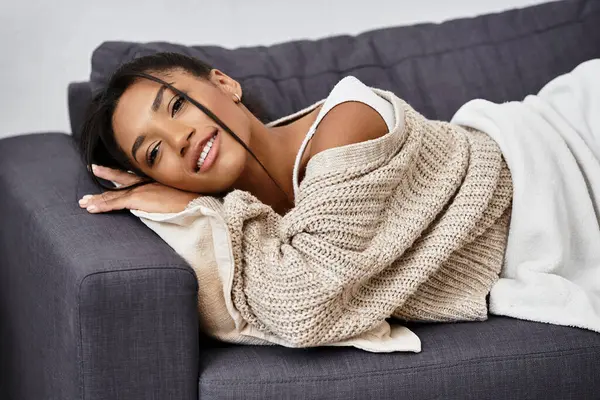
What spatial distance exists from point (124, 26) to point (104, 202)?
4.14ft

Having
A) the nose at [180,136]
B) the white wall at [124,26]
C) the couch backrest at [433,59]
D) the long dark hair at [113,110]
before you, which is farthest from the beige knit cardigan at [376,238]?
the white wall at [124,26]

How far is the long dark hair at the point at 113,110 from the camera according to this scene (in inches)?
68.8

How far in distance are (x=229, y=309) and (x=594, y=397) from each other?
0.61m

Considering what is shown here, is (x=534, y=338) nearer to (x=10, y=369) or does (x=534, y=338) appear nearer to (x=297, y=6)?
(x=10, y=369)

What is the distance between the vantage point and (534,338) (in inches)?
61.4

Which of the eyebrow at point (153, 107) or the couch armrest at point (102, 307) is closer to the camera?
the couch armrest at point (102, 307)

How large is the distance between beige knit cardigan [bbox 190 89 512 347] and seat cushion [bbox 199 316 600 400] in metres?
0.05

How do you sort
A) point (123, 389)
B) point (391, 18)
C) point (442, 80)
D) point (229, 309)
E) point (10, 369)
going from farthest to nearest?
1. point (391, 18)
2. point (442, 80)
3. point (10, 369)
4. point (229, 309)
5. point (123, 389)

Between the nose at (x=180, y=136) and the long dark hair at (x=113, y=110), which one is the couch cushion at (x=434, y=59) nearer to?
the long dark hair at (x=113, y=110)

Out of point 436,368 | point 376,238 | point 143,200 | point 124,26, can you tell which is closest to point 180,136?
point 143,200

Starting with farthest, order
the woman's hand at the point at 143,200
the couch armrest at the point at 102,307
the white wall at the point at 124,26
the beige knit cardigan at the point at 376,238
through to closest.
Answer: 1. the white wall at the point at 124,26
2. the woman's hand at the point at 143,200
3. the beige knit cardigan at the point at 376,238
4. the couch armrest at the point at 102,307

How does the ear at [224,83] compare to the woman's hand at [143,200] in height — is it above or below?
above

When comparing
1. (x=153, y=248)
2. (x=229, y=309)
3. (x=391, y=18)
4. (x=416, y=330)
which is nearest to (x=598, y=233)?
(x=416, y=330)

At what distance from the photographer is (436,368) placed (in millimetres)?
1475
